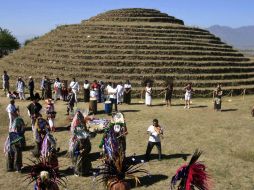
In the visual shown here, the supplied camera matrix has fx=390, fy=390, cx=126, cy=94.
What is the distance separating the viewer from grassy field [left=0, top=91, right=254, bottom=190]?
11.4m

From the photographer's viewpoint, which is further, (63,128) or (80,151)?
(63,128)

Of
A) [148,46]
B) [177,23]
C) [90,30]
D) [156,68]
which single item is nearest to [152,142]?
[156,68]

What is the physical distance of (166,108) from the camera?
22.7 m

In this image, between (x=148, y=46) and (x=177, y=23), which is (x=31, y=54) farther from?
(x=177, y=23)

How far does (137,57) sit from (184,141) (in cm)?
1531

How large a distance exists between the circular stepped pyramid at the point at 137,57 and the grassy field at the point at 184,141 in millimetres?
4671

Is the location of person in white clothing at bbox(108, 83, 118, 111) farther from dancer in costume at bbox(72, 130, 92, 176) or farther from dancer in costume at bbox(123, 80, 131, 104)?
dancer in costume at bbox(72, 130, 92, 176)

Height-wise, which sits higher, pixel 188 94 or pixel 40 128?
pixel 188 94

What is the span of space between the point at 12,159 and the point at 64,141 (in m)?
3.51

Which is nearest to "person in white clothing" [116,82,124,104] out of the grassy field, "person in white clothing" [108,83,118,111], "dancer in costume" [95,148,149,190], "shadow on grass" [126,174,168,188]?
the grassy field

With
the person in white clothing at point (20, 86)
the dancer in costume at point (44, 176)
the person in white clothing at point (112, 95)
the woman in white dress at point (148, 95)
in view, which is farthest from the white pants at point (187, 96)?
the dancer in costume at point (44, 176)

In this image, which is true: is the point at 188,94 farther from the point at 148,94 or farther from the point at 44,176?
the point at 44,176

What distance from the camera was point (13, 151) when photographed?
1199cm

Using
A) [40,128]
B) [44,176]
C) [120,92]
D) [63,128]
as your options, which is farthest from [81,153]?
[120,92]
